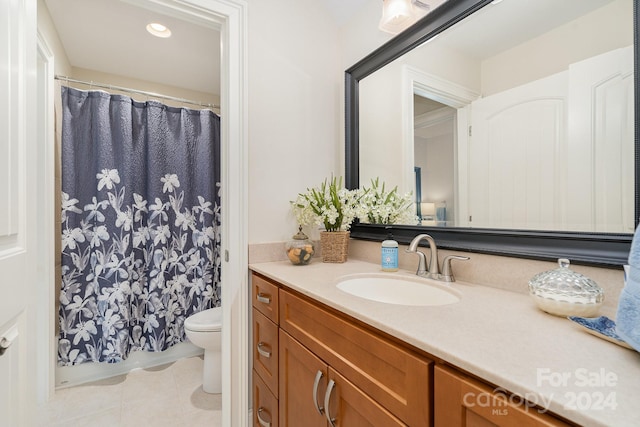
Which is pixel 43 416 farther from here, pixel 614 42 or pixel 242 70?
pixel 614 42

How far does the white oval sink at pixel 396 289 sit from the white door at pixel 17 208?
975 mm

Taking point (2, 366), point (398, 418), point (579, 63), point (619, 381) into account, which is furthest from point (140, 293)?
point (579, 63)

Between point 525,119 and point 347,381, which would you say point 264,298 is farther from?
point 525,119

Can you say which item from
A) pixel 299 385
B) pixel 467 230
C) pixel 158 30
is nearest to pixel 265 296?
pixel 299 385

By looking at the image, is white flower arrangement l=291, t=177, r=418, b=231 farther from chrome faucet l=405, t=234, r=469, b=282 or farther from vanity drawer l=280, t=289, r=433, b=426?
vanity drawer l=280, t=289, r=433, b=426

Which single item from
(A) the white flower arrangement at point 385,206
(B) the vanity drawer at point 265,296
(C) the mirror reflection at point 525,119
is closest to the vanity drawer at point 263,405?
(B) the vanity drawer at point 265,296

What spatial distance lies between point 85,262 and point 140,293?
40cm

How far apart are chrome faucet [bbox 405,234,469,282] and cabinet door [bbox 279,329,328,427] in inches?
20.2

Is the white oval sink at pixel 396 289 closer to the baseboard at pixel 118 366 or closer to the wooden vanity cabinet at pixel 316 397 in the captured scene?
the wooden vanity cabinet at pixel 316 397

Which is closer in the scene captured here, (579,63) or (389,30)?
(579,63)

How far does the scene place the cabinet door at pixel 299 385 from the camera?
0.84 metres

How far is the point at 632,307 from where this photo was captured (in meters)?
0.46

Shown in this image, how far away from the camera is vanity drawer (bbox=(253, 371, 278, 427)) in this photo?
113cm

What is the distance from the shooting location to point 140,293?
82.7 inches
